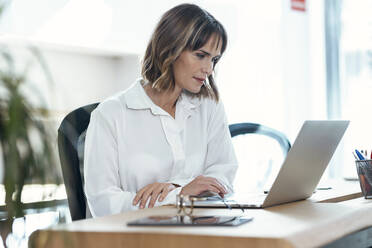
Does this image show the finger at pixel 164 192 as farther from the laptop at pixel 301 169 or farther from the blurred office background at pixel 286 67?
the blurred office background at pixel 286 67

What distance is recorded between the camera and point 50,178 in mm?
681

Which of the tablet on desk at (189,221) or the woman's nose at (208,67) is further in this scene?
the woman's nose at (208,67)

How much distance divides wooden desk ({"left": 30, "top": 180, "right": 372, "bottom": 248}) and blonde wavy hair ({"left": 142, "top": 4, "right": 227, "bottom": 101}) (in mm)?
838

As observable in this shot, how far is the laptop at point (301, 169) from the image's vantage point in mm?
1258

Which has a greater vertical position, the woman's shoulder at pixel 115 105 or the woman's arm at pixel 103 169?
the woman's shoulder at pixel 115 105

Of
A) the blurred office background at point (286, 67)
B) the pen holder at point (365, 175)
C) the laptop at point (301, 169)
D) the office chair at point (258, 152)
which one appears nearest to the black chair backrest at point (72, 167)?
the laptop at point (301, 169)

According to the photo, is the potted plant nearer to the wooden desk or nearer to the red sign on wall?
the wooden desk

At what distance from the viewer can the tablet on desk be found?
0.99 m

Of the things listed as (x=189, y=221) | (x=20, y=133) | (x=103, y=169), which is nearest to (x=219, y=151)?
(x=103, y=169)

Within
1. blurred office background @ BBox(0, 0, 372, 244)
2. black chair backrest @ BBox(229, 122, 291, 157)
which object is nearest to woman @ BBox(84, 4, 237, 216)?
black chair backrest @ BBox(229, 122, 291, 157)

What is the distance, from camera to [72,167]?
1.66 m

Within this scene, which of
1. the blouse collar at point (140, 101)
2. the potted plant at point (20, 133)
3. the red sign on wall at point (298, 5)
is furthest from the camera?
the red sign on wall at point (298, 5)

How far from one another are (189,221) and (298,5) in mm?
3073

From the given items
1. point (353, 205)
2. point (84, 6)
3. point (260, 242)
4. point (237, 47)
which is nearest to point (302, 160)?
point (353, 205)
